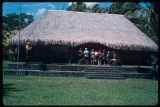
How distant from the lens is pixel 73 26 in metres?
24.5

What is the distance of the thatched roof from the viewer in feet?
76.3

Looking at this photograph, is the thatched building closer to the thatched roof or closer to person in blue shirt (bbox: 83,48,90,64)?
the thatched roof

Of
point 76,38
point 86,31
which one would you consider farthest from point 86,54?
point 86,31

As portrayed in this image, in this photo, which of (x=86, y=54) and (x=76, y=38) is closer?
(x=86, y=54)

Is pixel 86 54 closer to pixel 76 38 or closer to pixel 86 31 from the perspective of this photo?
pixel 76 38

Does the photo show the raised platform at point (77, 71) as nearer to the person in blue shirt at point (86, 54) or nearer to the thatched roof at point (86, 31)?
the person in blue shirt at point (86, 54)

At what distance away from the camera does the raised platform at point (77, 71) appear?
16.9 m

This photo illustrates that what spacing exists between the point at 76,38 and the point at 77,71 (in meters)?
6.09

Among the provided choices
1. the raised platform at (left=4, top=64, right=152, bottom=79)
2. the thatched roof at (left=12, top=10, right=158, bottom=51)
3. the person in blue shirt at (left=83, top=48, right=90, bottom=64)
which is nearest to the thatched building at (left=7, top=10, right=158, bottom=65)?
the thatched roof at (left=12, top=10, right=158, bottom=51)

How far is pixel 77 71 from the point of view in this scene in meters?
17.4

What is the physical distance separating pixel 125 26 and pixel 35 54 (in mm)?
8001

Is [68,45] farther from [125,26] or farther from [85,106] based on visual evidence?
[85,106]

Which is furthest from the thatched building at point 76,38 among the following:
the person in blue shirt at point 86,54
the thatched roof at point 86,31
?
the person in blue shirt at point 86,54

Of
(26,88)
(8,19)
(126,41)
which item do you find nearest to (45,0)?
(26,88)
